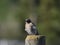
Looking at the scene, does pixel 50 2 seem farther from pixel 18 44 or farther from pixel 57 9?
pixel 18 44

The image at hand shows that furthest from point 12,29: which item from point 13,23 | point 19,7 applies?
point 19,7

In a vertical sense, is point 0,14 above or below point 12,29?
above

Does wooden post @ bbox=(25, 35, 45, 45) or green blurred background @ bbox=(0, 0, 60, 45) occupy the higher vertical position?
green blurred background @ bbox=(0, 0, 60, 45)

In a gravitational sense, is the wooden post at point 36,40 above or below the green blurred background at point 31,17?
below

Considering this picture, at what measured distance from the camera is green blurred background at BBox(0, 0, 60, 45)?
5.00 metres

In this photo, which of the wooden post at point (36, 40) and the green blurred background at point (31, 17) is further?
the green blurred background at point (31, 17)

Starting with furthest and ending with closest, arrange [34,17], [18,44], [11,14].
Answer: [11,14] < [34,17] < [18,44]

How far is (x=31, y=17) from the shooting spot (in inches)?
193

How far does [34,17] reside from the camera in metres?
4.95

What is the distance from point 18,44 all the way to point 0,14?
1.25 meters

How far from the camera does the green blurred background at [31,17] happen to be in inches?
197

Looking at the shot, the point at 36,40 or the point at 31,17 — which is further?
the point at 31,17

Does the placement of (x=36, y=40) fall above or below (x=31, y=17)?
below

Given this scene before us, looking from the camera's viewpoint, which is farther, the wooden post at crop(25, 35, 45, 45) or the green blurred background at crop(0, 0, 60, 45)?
the green blurred background at crop(0, 0, 60, 45)
